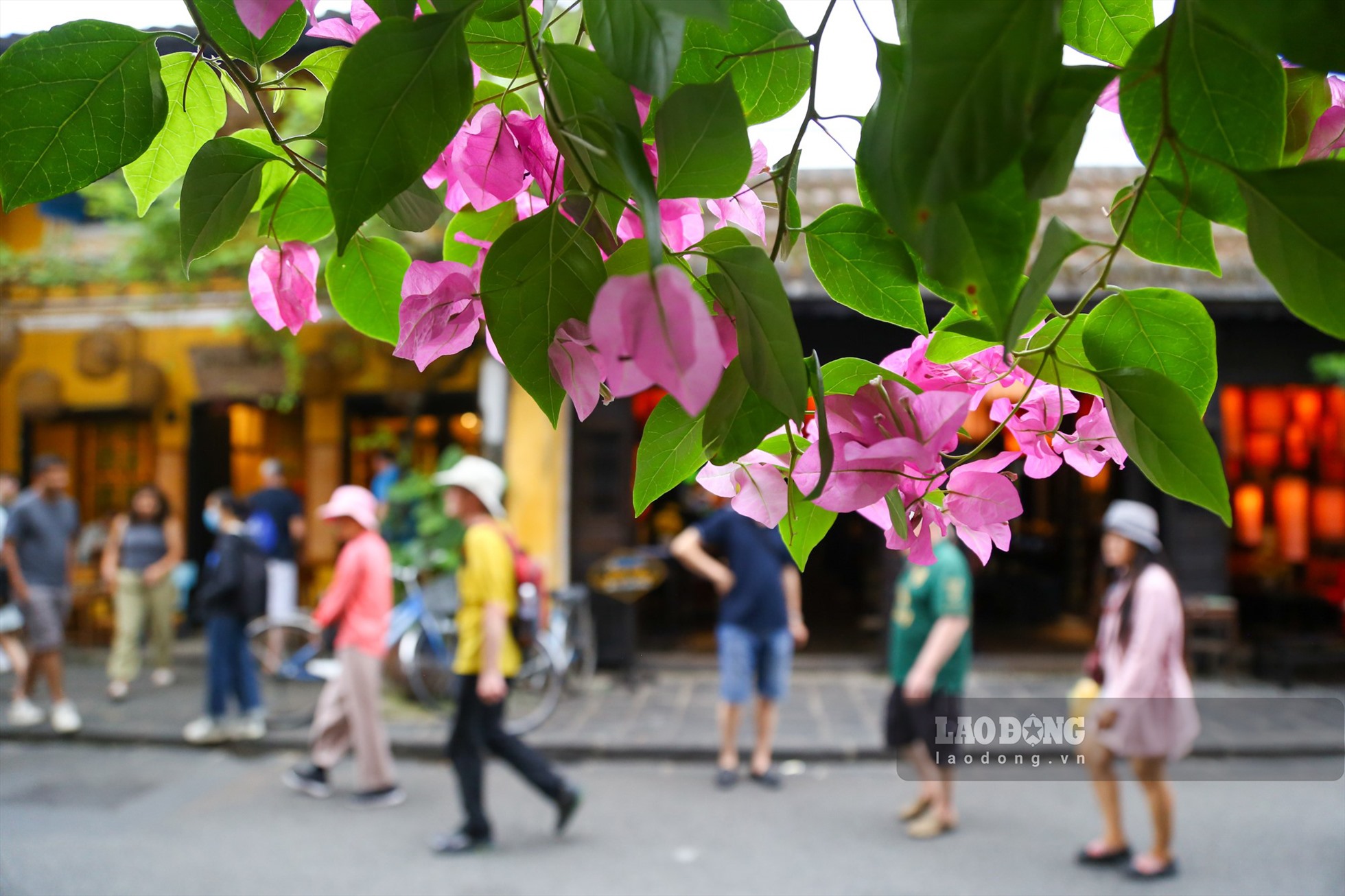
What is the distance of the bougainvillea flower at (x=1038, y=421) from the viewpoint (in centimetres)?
56

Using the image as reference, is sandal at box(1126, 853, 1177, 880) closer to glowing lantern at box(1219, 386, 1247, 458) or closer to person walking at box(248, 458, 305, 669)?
glowing lantern at box(1219, 386, 1247, 458)

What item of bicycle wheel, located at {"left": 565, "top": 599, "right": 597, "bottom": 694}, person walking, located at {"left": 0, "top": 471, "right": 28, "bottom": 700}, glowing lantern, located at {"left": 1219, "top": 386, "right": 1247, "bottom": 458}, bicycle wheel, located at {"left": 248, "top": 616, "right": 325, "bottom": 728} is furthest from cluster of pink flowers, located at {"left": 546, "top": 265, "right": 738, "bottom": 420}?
glowing lantern, located at {"left": 1219, "top": 386, "right": 1247, "bottom": 458}

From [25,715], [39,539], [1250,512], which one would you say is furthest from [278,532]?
[1250,512]

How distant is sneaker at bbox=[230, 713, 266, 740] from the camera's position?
5.56 meters

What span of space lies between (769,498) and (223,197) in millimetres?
343

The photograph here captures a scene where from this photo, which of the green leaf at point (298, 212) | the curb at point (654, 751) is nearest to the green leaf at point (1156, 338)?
the green leaf at point (298, 212)

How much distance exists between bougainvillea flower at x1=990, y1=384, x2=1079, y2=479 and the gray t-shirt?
6.74 m

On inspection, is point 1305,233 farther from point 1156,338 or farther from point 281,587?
point 281,587

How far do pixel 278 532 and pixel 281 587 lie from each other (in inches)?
17.6

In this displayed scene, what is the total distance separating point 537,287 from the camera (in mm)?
452

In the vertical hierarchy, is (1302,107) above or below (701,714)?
above

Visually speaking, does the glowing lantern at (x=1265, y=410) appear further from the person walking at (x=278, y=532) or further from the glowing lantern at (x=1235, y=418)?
the person walking at (x=278, y=532)

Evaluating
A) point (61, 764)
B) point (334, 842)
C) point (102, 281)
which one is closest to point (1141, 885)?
point (334, 842)

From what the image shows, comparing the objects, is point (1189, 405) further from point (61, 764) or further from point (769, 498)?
point (61, 764)
